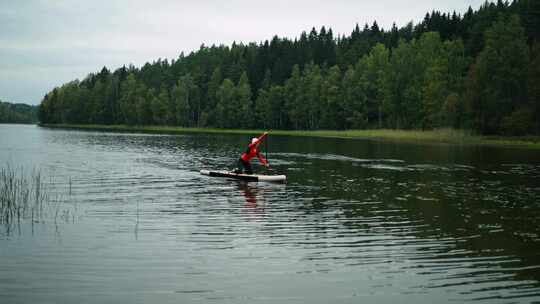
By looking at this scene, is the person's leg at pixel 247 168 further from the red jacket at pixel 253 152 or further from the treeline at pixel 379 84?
the treeline at pixel 379 84

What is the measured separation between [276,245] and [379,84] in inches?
4056

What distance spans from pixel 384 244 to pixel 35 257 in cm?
961

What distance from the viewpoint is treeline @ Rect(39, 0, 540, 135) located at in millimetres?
79375

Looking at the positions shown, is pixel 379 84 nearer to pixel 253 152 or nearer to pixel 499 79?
pixel 499 79

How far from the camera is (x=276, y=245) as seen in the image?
15.7 m

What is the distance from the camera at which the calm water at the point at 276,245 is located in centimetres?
1165

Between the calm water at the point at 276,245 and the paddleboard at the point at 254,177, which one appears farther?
the paddleboard at the point at 254,177

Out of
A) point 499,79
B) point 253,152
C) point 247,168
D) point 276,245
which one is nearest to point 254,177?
point 247,168

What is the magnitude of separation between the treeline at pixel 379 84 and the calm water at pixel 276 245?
53920 millimetres

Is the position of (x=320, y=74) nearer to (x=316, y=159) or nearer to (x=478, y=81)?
(x=478, y=81)

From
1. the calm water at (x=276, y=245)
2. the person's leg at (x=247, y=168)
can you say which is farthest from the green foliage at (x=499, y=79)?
the person's leg at (x=247, y=168)

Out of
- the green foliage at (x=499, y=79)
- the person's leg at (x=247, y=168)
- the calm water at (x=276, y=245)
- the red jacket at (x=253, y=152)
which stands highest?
the green foliage at (x=499, y=79)

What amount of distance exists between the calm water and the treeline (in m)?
53.9

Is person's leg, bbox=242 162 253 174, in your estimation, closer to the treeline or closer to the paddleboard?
the paddleboard
